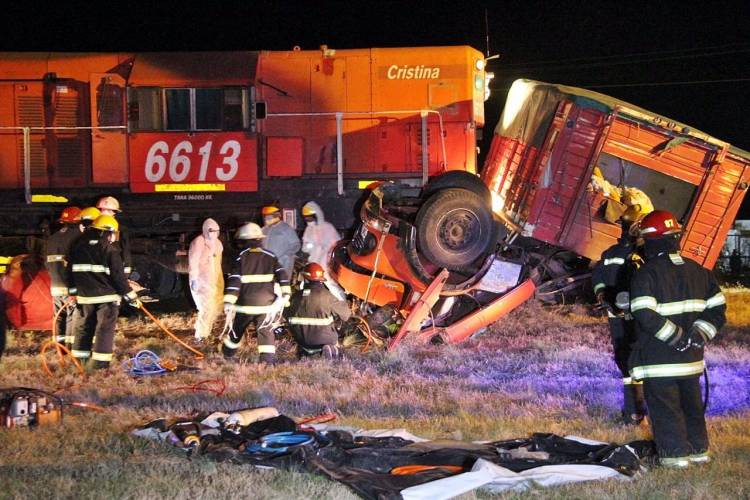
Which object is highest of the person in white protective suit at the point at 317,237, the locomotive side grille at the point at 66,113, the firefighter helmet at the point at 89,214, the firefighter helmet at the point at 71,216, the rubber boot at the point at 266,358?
the locomotive side grille at the point at 66,113

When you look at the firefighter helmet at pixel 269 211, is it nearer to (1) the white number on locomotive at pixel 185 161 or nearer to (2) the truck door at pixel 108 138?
(1) the white number on locomotive at pixel 185 161

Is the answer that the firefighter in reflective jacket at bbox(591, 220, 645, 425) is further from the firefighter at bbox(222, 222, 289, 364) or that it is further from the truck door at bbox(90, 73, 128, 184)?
the truck door at bbox(90, 73, 128, 184)

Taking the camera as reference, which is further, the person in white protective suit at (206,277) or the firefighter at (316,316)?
the person in white protective suit at (206,277)

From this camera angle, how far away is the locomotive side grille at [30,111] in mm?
11883

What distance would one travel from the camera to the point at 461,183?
10641 mm

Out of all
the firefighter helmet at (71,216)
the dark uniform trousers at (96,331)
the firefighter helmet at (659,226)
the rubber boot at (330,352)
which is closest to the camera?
the firefighter helmet at (659,226)

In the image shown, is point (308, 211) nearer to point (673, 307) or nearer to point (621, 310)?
point (621, 310)

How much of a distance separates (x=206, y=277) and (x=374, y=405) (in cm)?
431

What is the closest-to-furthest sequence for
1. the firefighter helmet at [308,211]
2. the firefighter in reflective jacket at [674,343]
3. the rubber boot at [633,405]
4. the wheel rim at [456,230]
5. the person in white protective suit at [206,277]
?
the firefighter in reflective jacket at [674,343]
the rubber boot at [633,405]
the wheel rim at [456,230]
the person in white protective suit at [206,277]
the firefighter helmet at [308,211]

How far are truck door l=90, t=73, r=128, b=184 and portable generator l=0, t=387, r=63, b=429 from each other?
19.1 feet

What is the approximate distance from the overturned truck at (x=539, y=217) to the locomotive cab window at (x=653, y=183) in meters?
0.01

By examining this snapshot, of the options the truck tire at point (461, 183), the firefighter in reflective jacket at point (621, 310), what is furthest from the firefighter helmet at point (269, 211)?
the firefighter in reflective jacket at point (621, 310)

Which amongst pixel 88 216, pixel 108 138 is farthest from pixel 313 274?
pixel 108 138

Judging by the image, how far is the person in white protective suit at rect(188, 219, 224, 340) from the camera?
1053 centimetres
